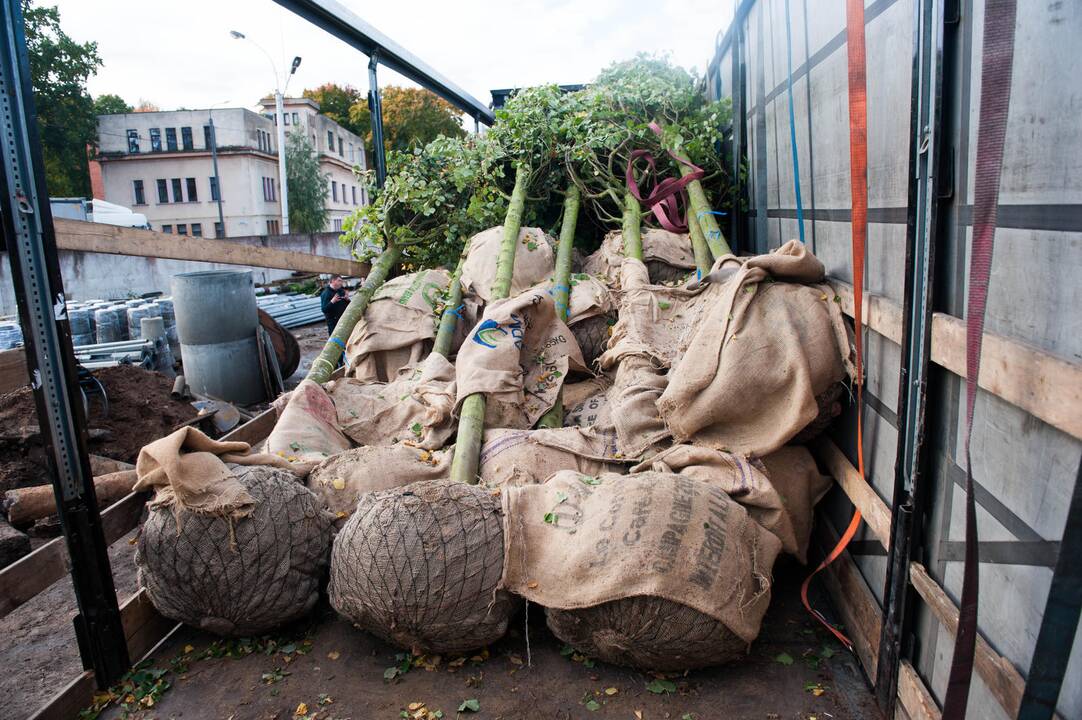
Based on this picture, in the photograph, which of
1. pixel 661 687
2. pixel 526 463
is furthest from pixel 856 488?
pixel 526 463

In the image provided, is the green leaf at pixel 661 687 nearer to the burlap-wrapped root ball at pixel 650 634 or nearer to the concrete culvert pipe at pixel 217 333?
the burlap-wrapped root ball at pixel 650 634

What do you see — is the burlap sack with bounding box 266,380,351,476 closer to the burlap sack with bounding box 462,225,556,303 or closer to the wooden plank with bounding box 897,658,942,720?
the burlap sack with bounding box 462,225,556,303

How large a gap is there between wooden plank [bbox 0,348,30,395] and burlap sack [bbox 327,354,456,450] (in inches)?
133

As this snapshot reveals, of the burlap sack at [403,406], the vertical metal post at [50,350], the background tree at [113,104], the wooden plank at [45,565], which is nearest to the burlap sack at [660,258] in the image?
the burlap sack at [403,406]

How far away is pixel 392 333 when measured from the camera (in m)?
5.33

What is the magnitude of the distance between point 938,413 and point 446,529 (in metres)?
1.73

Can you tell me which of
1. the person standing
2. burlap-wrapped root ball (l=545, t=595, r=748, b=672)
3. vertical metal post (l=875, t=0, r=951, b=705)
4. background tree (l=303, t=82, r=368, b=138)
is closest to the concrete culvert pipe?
the person standing

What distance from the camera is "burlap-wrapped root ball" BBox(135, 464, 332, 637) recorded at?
2.88 meters

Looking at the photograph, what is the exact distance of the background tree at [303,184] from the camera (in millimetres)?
37688

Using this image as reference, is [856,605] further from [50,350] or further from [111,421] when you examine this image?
[111,421]

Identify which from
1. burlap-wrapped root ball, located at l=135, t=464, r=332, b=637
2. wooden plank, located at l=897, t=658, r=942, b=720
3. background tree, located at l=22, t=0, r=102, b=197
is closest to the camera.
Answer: wooden plank, located at l=897, t=658, r=942, b=720

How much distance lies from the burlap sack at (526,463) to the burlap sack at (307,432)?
34.3 inches

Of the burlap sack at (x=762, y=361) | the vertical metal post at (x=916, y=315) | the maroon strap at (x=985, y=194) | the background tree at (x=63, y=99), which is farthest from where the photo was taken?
the background tree at (x=63, y=99)

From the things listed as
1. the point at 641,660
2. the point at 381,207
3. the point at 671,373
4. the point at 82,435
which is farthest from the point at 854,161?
the point at 381,207
